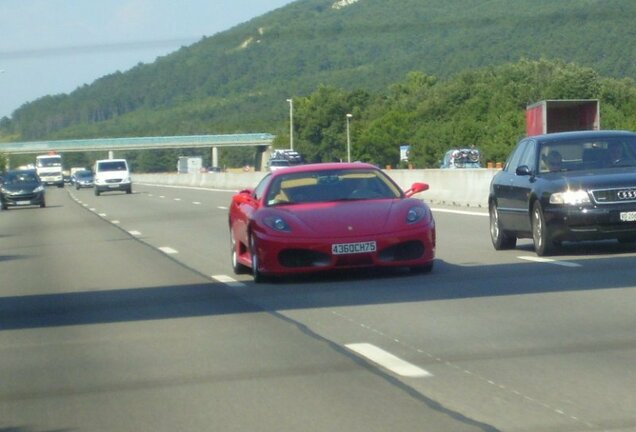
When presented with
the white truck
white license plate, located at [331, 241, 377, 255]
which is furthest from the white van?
white license plate, located at [331, 241, 377, 255]

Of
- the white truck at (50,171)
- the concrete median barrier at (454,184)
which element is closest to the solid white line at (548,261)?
the concrete median barrier at (454,184)

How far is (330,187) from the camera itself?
50.6 ft

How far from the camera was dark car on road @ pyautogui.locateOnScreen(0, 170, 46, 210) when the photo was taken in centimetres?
5325

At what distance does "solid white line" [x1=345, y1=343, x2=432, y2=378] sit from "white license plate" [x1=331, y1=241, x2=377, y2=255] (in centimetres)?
424

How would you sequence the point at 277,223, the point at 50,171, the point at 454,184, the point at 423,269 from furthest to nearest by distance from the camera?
the point at 50,171
the point at 454,184
the point at 423,269
the point at 277,223

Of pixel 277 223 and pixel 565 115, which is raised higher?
pixel 565 115

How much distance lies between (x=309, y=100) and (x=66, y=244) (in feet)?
466

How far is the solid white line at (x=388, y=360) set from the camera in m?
8.70

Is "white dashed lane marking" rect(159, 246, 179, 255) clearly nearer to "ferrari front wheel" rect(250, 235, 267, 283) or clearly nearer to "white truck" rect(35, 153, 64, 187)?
"ferrari front wheel" rect(250, 235, 267, 283)

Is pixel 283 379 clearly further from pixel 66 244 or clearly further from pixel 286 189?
pixel 66 244

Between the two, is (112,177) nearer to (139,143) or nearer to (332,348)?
(332,348)

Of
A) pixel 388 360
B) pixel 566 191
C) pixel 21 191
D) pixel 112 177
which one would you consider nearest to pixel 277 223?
pixel 566 191

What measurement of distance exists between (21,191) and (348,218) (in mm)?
40416

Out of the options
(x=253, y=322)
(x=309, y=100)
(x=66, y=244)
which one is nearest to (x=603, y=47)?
(x=309, y=100)
